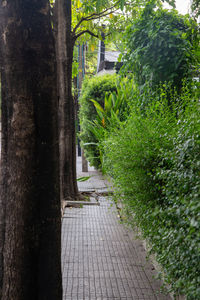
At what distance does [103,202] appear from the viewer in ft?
29.3

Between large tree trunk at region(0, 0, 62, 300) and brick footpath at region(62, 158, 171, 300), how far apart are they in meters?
1.04

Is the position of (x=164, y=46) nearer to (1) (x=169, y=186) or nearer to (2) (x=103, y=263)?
(2) (x=103, y=263)

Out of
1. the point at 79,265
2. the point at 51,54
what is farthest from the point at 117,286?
Answer: the point at 51,54

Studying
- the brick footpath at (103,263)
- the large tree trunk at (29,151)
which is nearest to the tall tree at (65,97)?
the brick footpath at (103,263)

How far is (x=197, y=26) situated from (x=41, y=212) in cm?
476

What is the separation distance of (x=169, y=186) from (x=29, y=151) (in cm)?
116

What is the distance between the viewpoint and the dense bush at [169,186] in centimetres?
238

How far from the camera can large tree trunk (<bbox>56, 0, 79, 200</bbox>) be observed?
8.37m

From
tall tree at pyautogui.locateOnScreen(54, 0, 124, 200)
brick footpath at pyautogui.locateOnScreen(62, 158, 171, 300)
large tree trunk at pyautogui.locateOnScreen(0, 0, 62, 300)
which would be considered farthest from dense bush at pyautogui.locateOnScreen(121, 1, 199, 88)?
large tree trunk at pyautogui.locateOnScreen(0, 0, 62, 300)

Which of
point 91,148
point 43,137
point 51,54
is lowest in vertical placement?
point 91,148

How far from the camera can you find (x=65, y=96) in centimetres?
841

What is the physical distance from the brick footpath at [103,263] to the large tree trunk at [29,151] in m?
1.04

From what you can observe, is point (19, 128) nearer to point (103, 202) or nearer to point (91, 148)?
point (103, 202)

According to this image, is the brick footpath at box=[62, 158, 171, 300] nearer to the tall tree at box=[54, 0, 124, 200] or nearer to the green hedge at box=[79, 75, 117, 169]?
the tall tree at box=[54, 0, 124, 200]
